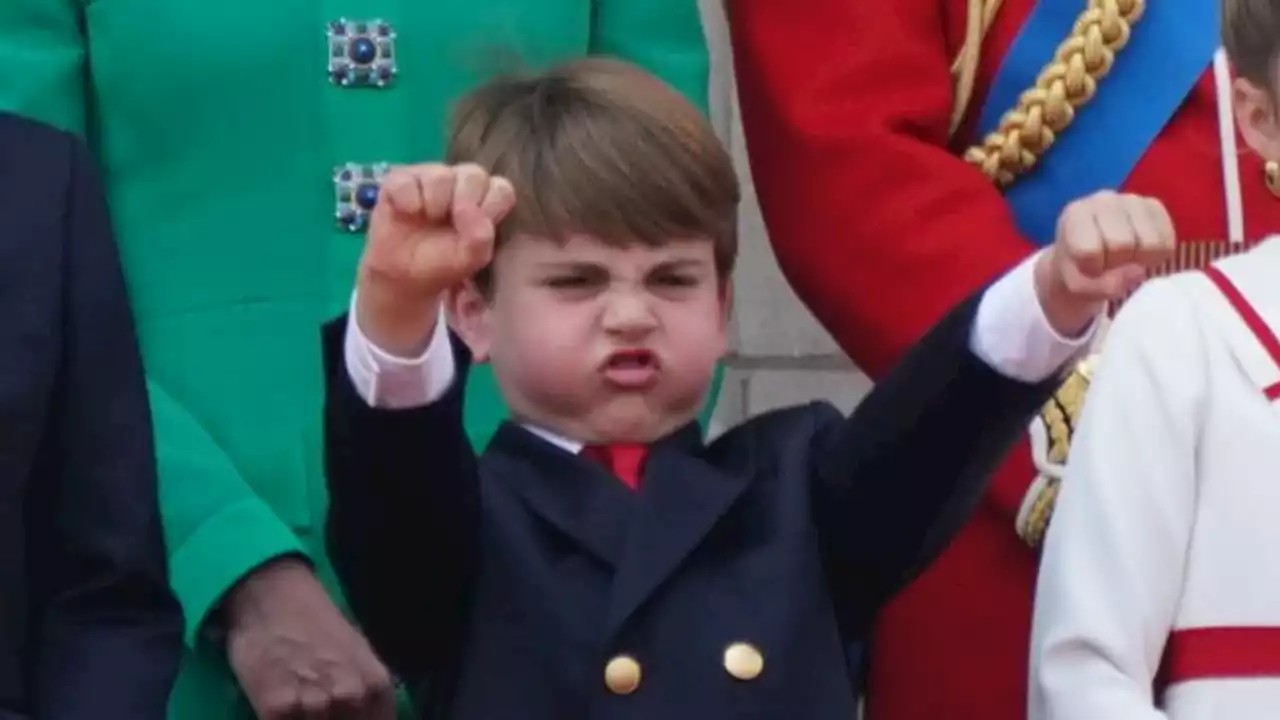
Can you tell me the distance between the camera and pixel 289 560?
5.16 feet

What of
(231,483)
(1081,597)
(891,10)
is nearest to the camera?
(1081,597)

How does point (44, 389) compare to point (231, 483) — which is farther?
point (231, 483)

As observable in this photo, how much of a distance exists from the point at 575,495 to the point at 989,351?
0.79 ft

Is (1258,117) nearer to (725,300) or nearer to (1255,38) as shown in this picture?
(1255,38)

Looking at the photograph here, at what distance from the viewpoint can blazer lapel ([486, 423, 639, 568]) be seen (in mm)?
1554

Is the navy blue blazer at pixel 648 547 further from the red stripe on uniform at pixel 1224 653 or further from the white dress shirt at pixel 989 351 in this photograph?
the red stripe on uniform at pixel 1224 653

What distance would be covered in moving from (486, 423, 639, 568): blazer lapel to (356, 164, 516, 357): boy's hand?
0.14 meters

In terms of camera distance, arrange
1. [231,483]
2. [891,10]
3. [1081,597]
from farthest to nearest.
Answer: [891,10] → [231,483] → [1081,597]

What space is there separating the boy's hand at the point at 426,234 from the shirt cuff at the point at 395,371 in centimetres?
2

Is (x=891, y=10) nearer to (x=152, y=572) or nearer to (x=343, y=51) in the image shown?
(x=343, y=51)

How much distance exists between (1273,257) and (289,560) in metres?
0.56

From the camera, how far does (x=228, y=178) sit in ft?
5.49

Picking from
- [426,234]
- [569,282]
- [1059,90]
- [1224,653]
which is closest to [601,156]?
[569,282]

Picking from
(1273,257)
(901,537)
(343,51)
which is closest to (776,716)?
(901,537)
